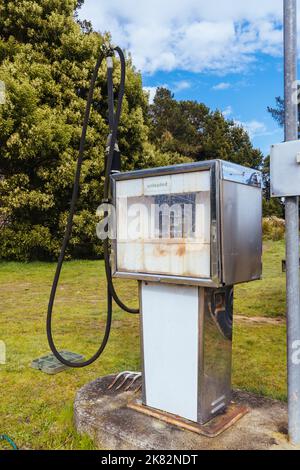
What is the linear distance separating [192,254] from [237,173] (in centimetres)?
42

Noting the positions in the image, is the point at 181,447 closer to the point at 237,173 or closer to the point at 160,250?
the point at 160,250

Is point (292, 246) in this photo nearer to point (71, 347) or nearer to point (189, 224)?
point (189, 224)

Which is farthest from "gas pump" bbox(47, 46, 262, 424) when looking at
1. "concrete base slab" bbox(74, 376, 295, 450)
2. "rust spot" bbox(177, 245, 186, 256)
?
"concrete base slab" bbox(74, 376, 295, 450)

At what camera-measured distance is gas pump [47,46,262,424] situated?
6.13ft

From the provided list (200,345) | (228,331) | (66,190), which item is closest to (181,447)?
(200,345)

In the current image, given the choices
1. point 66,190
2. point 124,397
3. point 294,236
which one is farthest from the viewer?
point 66,190

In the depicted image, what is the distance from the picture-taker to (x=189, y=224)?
1944 millimetres

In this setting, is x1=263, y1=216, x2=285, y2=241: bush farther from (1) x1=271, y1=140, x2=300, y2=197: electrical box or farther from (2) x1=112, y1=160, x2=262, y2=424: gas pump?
(1) x1=271, y1=140, x2=300, y2=197: electrical box

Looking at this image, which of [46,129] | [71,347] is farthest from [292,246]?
[46,129]

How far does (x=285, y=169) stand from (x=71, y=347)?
2.61m

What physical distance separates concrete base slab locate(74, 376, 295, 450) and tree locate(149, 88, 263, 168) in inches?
712

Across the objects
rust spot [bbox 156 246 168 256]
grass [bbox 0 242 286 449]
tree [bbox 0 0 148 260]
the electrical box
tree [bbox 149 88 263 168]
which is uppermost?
tree [bbox 149 88 263 168]

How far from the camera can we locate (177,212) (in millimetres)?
1975

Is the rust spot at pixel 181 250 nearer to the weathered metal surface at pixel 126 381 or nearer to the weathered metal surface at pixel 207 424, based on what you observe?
the weathered metal surface at pixel 207 424
